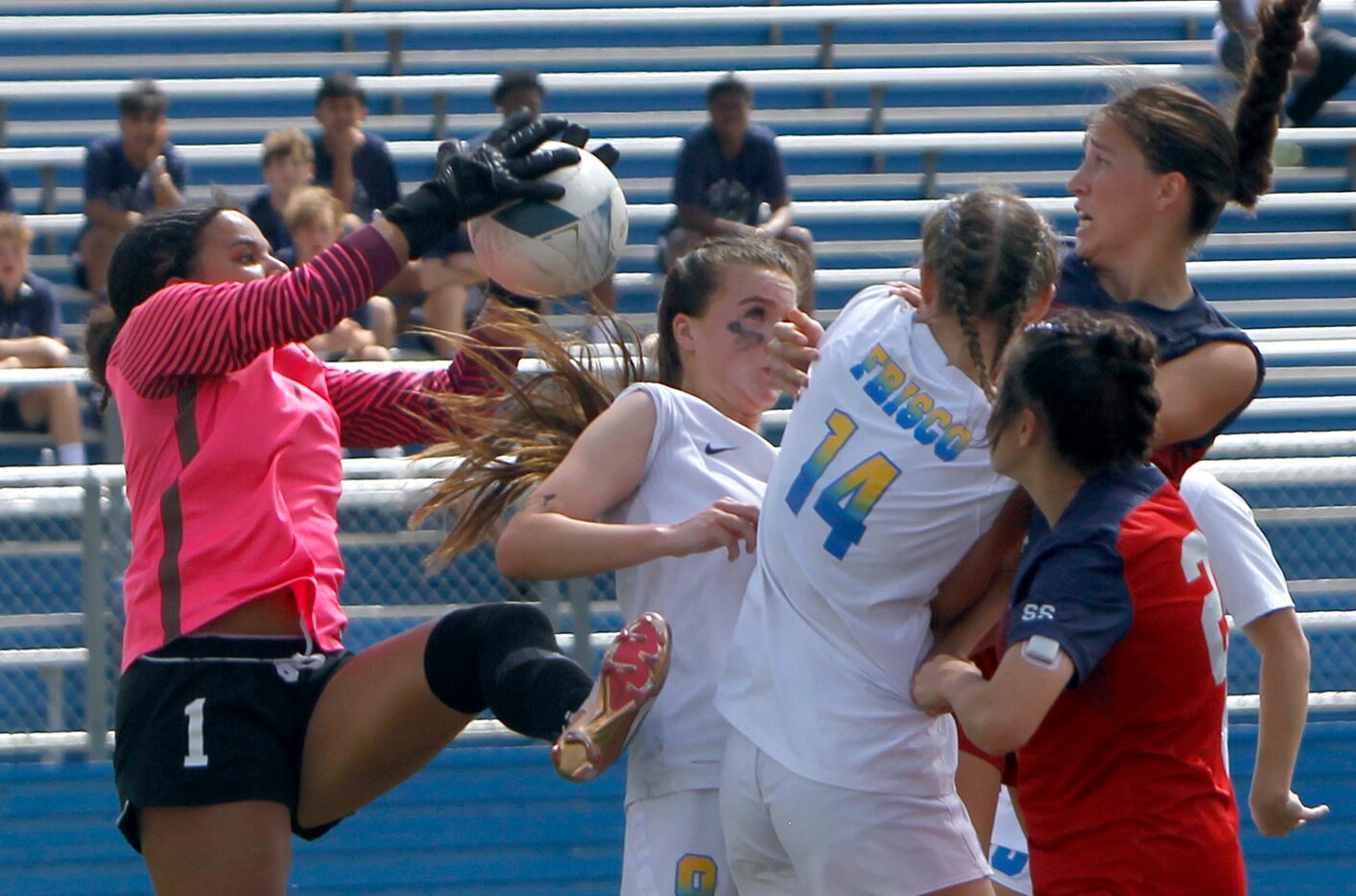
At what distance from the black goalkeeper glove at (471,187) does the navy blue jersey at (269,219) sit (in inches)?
147

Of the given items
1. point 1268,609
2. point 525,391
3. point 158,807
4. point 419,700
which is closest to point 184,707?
point 158,807

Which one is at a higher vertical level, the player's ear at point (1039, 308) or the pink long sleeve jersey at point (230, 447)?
the player's ear at point (1039, 308)

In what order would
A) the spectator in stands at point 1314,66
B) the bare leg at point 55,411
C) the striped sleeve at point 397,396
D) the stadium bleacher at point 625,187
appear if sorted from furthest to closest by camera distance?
the spectator in stands at point 1314,66, the bare leg at point 55,411, the stadium bleacher at point 625,187, the striped sleeve at point 397,396

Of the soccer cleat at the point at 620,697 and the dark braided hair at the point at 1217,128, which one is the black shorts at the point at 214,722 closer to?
the soccer cleat at the point at 620,697

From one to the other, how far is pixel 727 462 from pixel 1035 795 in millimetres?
741

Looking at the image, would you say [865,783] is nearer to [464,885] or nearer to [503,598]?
[503,598]

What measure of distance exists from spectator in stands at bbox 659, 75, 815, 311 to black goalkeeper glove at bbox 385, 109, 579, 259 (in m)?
4.09

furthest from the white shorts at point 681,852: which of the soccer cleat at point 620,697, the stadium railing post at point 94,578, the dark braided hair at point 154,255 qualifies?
the stadium railing post at point 94,578

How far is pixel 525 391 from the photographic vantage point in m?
3.14

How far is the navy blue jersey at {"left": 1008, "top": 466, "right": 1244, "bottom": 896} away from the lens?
219cm

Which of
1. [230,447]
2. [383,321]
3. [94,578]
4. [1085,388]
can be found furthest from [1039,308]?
[383,321]

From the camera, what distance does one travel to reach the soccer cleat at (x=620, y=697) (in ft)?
8.24

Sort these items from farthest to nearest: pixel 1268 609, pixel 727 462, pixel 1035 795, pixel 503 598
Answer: pixel 503 598, pixel 1268 609, pixel 727 462, pixel 1035 795

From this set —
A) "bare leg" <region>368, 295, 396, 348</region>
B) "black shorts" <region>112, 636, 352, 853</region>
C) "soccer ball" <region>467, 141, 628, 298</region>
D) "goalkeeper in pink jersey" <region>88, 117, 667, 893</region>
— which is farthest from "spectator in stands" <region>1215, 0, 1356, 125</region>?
"black shorts" <region>112, 636, 352, 853</region>
